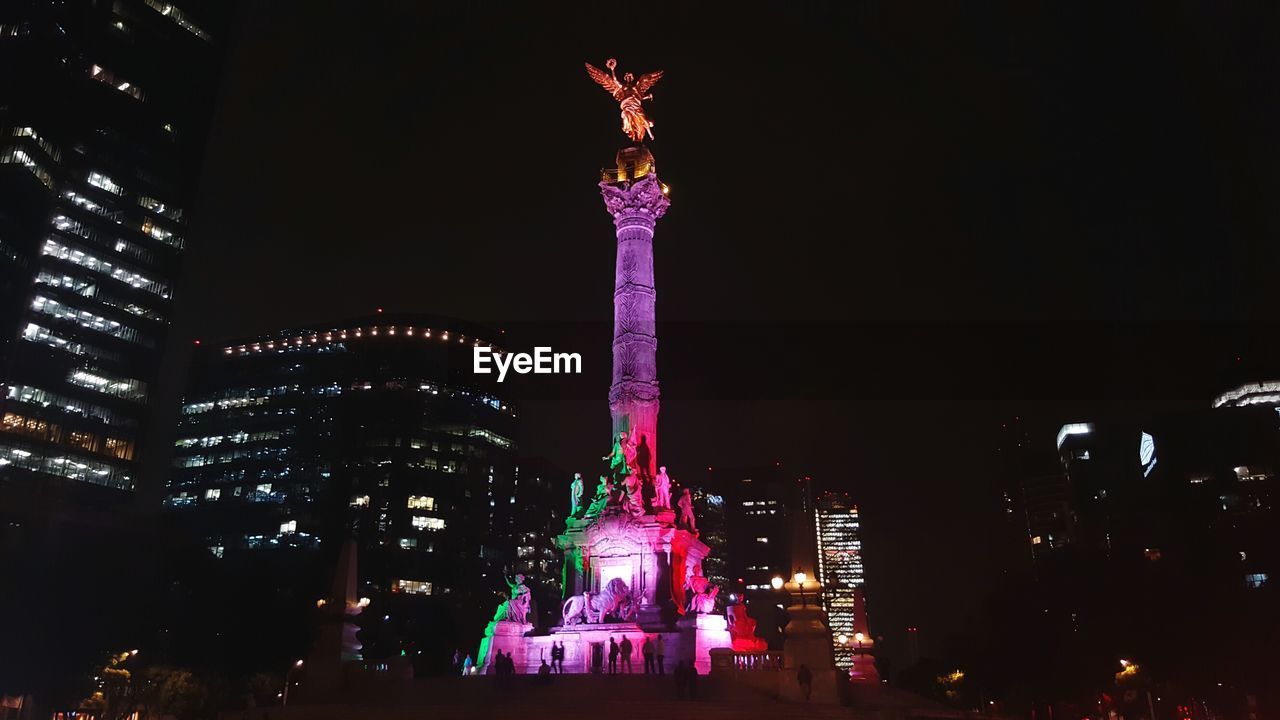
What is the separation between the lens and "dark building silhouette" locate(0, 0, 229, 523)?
7125 centimetres

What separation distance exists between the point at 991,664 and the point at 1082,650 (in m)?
10.2

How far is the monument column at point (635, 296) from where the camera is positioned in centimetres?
4044

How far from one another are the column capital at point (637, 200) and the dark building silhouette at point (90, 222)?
44.8 meters

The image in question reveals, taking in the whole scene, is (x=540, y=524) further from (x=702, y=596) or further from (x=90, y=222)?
(x=702, y=596)

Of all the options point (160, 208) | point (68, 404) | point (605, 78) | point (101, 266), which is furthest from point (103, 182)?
point (605, 78)

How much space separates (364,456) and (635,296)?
197 ft

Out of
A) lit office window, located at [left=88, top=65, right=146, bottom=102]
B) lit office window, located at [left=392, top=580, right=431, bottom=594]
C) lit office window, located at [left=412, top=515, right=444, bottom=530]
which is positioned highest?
lit office window, located at [left=88, top=65, right=146, bottom=102]

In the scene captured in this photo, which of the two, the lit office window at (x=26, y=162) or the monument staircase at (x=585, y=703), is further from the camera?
the lit office window at (x=26, y=162)

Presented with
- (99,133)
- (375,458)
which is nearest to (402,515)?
(375,458)

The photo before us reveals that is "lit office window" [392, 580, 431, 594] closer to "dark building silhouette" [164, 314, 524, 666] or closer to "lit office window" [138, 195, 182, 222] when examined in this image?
"dark building silhouette" [164, 314, 524, 666]

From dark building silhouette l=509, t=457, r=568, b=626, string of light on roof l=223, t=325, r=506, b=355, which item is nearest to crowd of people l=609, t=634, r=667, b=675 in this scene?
dark building silhouette l=509, t=457, r=568, b=626

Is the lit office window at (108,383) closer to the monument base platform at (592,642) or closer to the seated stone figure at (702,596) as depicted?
the monument base platform at (592,642)

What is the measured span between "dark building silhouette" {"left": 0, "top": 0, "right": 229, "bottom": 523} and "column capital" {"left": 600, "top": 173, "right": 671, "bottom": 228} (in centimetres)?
4476

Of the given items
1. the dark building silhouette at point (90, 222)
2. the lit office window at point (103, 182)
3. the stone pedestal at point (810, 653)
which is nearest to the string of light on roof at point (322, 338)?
the dark building silhouette at point (90, 222)
